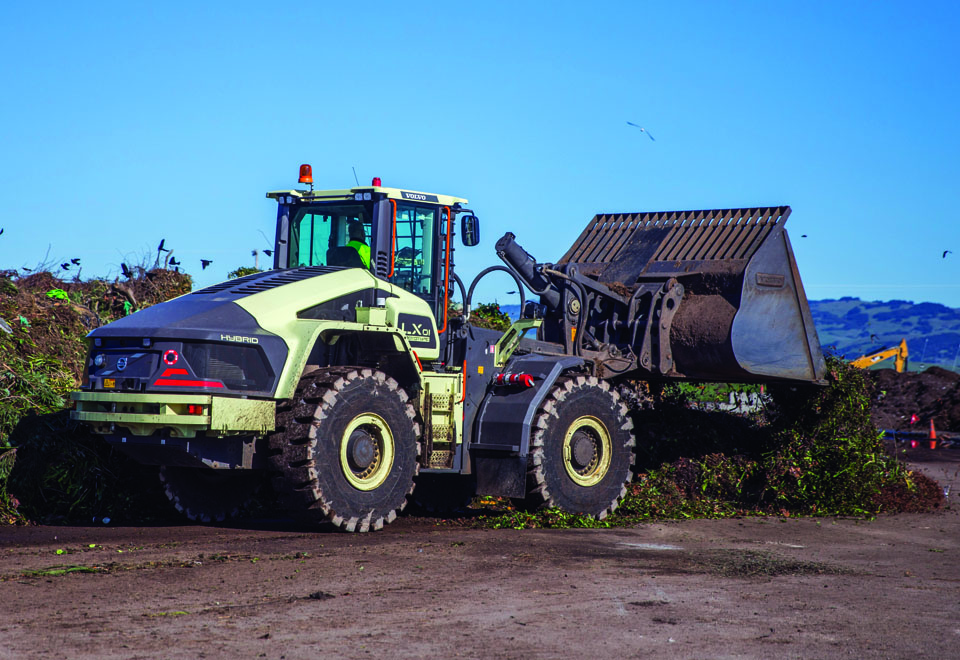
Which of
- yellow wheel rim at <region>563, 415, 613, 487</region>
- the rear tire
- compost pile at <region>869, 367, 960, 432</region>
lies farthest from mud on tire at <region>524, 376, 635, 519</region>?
compost pile at <region>869, 367, 960, 432</region>

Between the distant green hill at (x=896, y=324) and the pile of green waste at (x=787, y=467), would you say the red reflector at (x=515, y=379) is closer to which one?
the pile of green waste at (x=787, y=467)

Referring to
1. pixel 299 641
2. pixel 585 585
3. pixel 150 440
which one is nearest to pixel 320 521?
pixel 150 440

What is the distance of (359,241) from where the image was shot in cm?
1084

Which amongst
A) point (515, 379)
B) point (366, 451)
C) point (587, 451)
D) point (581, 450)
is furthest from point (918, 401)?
point (366, 451)

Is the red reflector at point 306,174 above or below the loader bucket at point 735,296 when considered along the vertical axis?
above

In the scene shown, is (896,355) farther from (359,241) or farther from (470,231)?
(359,241)

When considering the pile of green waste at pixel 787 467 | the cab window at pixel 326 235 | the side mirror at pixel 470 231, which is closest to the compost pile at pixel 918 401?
the pile of green waste at pixel 787 467

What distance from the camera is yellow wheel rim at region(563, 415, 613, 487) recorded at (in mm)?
11336

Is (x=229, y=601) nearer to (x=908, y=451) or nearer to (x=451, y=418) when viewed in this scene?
(x=451, y=418)

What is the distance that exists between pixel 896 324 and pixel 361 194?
139 meters

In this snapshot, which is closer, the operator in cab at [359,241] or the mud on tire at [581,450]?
the operator in cab at [359,241]

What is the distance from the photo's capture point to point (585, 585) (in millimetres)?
7512

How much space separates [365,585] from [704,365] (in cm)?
603

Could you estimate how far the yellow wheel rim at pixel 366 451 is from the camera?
377 inches
